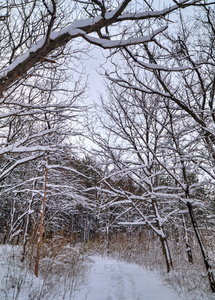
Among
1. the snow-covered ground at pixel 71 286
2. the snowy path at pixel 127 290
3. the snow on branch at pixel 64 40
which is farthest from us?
the snowy path at pixel 127 290

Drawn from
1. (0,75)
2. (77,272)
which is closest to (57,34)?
(0,75)

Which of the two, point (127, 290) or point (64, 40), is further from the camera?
point (127, 290)

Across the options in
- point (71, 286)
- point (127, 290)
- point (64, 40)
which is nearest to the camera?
point (64, 40)

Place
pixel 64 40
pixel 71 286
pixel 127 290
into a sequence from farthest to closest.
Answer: pixel 127 290
pixel 71 286
pixel 64 40

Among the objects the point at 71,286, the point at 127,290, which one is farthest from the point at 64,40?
the point at 127,290

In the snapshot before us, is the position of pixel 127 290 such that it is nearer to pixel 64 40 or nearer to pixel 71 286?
pixel 71 286

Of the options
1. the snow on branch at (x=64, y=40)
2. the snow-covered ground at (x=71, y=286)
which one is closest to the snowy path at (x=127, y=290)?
the snow-covered ground at (x=71, y=286)

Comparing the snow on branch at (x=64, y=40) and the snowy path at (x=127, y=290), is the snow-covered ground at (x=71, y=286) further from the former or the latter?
the snow on branch at (x=64, y=40)

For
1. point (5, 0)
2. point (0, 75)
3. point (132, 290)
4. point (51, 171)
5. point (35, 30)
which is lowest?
point (132, 290)

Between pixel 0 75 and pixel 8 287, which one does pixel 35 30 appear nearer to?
pixel 0 75

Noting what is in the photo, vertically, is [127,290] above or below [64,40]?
below

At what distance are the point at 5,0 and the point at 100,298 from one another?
5961 mm

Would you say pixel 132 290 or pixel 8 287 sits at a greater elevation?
pixel 8 287

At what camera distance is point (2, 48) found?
11.9 ft
